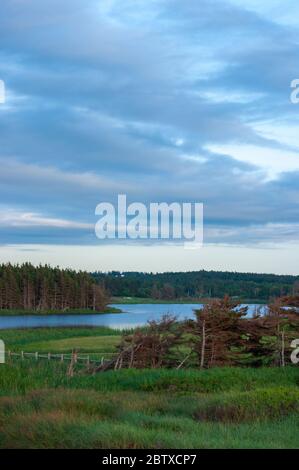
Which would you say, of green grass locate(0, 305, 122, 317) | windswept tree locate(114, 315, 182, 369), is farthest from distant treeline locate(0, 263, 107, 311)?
windswept tree locate(114, 315, 182, 369)

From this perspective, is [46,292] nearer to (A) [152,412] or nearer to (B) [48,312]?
(B) [48,312]

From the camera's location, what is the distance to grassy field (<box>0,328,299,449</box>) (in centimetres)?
888

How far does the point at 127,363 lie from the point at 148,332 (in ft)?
5.28

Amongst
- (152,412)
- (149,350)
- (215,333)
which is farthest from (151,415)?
(149,350)

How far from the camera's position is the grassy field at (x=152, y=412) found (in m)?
8.88

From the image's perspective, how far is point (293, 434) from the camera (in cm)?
1010

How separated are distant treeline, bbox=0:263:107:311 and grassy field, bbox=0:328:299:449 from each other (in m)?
107

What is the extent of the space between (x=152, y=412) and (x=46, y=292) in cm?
11717

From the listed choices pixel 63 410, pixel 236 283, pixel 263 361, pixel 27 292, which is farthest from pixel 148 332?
pixel 236 283

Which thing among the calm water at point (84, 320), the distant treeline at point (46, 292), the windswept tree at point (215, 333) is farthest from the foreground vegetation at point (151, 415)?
the distant treeline at point (46, 292)

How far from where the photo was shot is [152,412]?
42.6 ft

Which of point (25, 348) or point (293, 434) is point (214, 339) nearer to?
point (293, 434)

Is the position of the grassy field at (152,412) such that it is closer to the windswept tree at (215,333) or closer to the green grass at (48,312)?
the windswept tree at (215,333)

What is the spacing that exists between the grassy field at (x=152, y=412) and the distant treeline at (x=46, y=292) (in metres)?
107
